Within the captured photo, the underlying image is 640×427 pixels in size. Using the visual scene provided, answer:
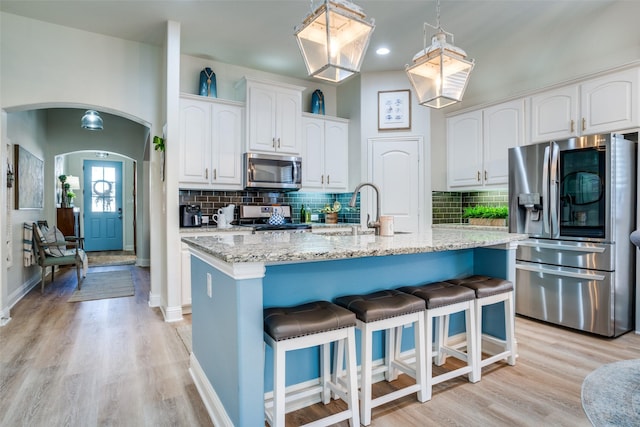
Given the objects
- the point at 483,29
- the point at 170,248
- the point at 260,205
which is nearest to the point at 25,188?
the point at 170,248

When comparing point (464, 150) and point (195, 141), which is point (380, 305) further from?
point (464, 150)

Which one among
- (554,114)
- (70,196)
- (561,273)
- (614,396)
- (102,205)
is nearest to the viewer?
(614,396)

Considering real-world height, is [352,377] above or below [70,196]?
below

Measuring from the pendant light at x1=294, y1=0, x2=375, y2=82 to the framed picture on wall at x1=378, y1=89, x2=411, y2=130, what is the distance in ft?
9.17

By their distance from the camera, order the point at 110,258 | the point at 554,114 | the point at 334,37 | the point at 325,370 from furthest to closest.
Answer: the point at 110,258 < the point at 554,114 < the point at 325,370 < the point at 334,37

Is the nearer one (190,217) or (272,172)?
(190,217)

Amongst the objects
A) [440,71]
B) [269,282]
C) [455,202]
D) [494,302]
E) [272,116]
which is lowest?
[494,302]

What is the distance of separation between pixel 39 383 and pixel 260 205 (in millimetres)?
2978

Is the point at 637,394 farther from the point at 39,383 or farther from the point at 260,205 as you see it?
the point at 260,205

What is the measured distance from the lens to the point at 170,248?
365 cm

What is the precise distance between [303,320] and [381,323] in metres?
0.46

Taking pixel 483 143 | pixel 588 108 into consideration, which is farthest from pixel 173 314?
pixel 588 108

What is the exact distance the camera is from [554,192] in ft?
11.1

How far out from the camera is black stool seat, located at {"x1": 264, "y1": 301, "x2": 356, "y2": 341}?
156 centimetres
